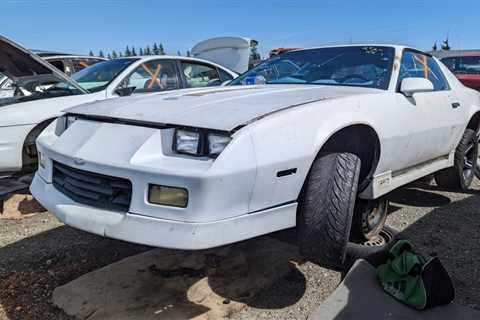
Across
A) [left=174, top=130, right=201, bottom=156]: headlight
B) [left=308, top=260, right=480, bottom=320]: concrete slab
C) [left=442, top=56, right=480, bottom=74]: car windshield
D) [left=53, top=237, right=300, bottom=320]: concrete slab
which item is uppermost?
[left=442, top=56, right=480, bottom=74]: car windshield

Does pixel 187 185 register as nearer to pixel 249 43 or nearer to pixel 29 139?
pixel 29 139

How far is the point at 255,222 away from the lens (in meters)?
1.91

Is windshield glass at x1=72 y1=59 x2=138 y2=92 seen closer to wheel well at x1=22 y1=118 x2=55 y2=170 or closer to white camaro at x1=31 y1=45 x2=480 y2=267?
wheel well at x1=22 y1=118 x2=55 y2=170

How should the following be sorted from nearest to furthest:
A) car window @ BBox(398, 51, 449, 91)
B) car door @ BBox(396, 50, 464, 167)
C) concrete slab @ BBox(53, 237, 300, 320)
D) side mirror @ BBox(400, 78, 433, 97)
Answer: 1. concrete slab @ BBox(53, 237, 300, 320)
2. side mirror @ BBox(400, 78, 433, 97)
3. car door @ BBox(396, 50, 464, 167)
4. car window @ BBox(398, 51, 449, 91)

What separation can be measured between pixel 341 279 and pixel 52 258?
1971mm

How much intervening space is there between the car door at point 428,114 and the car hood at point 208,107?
41cm

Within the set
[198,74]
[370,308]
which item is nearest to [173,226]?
[370,308]

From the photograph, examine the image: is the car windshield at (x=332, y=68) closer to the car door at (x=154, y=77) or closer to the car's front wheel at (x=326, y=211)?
the car's front wheel at (x=326, y=211)

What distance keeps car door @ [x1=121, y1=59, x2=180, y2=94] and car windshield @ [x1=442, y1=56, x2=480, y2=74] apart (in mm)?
7808

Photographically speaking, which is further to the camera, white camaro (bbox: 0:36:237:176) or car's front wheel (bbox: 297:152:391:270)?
white camaro (bbox: 0:36:237:176)

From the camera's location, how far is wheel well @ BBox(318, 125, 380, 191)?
2.37 meters

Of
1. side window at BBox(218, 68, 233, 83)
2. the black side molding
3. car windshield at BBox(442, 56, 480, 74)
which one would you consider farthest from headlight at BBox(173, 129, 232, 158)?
car windshield at BBox(442, 56, 480, 74)

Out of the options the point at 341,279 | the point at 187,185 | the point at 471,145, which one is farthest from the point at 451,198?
the point at 187,185

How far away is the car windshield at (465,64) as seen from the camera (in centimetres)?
985
